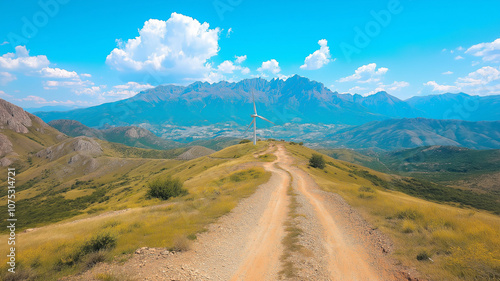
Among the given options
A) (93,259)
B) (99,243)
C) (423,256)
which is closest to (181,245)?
(93,259)

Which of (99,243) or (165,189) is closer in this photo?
(99,243)

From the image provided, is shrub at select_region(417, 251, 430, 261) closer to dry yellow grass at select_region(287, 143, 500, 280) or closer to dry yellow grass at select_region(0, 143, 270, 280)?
dry yellow grass at select_region(287, 143, 500, 280)

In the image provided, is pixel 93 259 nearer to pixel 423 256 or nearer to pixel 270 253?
pixel 270 253

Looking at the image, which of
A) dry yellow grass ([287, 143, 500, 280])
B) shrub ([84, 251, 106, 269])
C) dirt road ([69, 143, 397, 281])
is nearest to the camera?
A: dry yellow grass ([287, 143, 500, 280])

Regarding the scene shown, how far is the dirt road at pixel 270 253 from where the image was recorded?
490 inches

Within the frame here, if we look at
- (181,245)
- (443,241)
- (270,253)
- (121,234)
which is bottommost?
(270,253)

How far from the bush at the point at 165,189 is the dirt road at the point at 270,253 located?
55.0ft

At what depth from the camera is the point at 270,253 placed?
1558cm

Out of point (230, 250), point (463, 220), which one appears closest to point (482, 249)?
point (463, 220)

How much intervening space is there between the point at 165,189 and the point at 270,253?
27.1 metres

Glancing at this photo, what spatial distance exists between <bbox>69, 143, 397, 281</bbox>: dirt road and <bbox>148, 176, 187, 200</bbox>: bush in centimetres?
1676

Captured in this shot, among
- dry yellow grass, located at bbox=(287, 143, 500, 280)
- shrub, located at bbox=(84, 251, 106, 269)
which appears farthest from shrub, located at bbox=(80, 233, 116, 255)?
dry yellow grass, located at bbox=(287, 143, 500, 280)

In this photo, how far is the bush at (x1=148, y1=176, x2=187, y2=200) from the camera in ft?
119

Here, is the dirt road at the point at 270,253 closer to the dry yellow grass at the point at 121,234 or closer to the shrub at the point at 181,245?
the shrub at the point at 181,245
